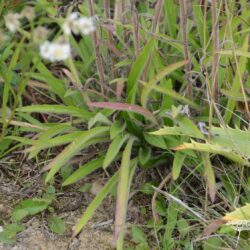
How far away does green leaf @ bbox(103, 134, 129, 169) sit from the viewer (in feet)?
5.62

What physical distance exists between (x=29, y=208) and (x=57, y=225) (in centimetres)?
11

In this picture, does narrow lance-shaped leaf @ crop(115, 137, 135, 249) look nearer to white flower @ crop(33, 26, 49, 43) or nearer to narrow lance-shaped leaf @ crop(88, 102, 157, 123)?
narrow lance-shaped leaf @ crop(88, 102, 157, 123)

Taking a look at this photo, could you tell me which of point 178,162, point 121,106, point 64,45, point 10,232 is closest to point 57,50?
point 64,45

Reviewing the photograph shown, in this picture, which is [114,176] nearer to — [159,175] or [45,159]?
[159,175]

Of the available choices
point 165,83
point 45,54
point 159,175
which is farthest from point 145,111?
point 45,54

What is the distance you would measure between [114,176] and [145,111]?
0.23 metres

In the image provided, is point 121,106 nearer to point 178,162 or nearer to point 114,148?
point 114,148

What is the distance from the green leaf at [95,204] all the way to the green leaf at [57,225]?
0.24 feet

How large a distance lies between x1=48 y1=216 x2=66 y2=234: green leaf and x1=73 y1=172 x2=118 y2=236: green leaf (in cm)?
7

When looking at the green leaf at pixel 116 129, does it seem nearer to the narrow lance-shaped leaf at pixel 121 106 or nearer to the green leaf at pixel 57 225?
the narrow lance-shaped leaf at pixel 121 106

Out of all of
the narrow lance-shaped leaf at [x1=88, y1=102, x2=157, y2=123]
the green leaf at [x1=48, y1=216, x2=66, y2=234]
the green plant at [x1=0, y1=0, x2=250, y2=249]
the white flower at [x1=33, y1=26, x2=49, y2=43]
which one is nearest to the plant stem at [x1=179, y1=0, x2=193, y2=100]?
the green plant at [x1=0, y1=0, x2=250, y2=249]

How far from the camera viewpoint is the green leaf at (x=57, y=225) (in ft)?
5.92

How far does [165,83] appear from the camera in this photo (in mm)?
1815

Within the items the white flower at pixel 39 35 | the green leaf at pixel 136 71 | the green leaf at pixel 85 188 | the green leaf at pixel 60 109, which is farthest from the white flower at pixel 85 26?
the green leaf at pixel 85 188
